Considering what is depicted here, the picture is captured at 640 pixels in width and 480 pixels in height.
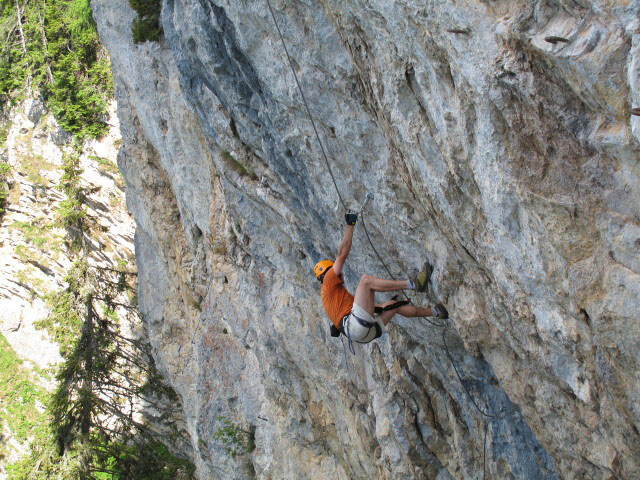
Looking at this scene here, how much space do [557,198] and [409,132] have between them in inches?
54.2

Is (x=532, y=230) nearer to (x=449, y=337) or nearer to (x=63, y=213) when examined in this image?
(x=449, y=337)

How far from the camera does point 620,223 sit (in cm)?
338

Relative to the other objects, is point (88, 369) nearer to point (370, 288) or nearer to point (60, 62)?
point (370, 288)

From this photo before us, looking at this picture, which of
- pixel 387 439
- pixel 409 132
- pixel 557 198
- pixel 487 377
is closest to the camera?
pixel 557 198

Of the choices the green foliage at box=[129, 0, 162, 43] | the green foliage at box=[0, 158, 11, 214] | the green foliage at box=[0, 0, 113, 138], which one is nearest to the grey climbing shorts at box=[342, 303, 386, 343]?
the green foliage at box=[129, 0, 162, 43]

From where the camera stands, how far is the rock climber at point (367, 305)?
5559 mm

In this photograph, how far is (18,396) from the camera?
19.0 metres

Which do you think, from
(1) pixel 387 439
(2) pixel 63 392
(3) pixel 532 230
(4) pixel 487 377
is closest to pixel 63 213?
(2) pixel 63 392

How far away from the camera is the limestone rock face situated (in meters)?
3.49

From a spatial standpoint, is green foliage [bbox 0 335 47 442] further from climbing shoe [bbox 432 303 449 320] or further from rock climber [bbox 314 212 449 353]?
climbing shoe [bbox 432 303 449 320]

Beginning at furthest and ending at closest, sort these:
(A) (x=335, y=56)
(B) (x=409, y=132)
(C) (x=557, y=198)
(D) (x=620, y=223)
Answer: (A) (x=335, y=56) < (B) (x=409, y=132) < (C) (x=557, y=198) < (D) (x=620, y=223)

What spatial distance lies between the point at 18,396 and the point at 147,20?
13.8 meters

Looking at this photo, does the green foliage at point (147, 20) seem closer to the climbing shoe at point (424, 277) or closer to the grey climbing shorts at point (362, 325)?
the grey climbing shorts at point (362, 325)

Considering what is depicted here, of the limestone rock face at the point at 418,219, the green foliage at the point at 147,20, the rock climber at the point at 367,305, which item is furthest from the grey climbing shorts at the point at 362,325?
the green foliage at the point at 147,20
